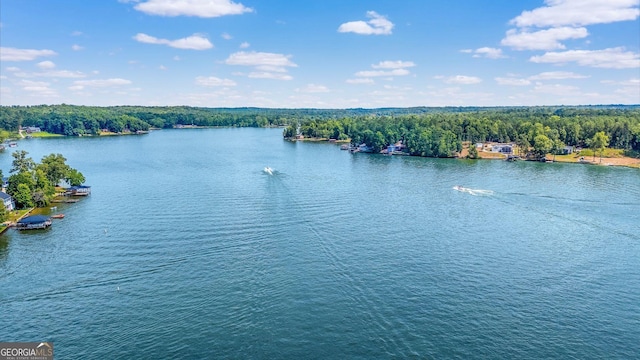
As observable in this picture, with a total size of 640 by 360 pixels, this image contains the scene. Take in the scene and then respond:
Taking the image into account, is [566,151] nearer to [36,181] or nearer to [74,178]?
[74,178]

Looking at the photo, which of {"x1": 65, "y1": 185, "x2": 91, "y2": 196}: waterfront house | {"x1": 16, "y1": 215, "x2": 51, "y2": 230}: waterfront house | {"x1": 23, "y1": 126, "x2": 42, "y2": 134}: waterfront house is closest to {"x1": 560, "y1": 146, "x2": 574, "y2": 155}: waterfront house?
{"x1": 65, "y1": 185, "x2": 91, "y2": 196}: waterfront house

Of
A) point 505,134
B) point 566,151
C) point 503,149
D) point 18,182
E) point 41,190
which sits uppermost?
point 505,134

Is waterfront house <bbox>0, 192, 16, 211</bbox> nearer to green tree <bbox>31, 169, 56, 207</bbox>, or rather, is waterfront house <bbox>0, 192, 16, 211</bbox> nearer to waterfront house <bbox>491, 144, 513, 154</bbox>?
green tree <bbox>31, 169, 56, 207</bbox>

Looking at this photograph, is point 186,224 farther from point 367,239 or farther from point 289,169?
point 289,169

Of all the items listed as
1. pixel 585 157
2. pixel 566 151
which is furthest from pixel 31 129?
pixel 585 157

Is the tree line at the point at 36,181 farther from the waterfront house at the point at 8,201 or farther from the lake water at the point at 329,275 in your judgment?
the lake water at the point at 329,275

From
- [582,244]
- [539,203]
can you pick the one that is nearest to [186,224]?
[582,244]

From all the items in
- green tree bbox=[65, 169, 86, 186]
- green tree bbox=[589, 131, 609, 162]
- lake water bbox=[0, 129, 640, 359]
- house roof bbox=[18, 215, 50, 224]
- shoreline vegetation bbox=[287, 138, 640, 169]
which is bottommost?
lake water bbox=[0, 129, 640, 359]
